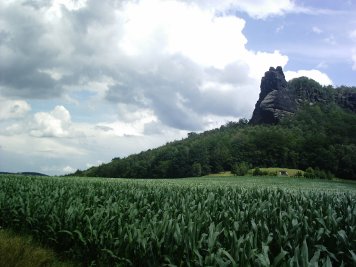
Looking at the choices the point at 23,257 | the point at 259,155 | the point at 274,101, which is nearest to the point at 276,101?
the point at 274,101

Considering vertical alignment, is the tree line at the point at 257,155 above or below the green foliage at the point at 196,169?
above

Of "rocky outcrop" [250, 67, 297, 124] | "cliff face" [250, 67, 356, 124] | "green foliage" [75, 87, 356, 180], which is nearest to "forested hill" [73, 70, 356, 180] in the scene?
"green foliage" [75, 87, 356, 180]

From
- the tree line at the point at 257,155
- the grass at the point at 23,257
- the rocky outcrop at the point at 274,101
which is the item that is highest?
the rocky outcrop at the point at 274,101

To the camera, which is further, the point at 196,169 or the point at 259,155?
the point at 259,155

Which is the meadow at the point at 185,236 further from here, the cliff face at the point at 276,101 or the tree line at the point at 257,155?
the cliff face at the point at 276,101

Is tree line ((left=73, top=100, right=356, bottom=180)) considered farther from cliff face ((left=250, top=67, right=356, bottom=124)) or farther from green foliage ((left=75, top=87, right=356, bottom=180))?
cliff face ((left=250, top=67, right=356, bottom=124))

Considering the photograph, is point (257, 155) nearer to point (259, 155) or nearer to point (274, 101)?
point (259, 155)

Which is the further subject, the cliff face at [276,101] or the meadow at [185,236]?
the cliff face at [276,101]

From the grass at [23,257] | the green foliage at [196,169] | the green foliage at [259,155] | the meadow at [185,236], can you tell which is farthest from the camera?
the green foliage at [196,169]

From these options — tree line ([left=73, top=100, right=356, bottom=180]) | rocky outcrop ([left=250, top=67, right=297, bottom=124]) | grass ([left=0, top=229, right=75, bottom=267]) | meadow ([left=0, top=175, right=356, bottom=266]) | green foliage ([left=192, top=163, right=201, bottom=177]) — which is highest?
rocky outcrop ([left=250, top=67, right=297, bottom=124])

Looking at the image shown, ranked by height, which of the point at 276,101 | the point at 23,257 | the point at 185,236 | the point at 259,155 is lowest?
the point at 23,257

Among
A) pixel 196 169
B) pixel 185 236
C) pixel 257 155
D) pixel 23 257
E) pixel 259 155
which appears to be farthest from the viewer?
pixel 257 155

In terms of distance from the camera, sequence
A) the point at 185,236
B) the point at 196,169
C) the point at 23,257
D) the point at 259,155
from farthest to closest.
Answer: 1. the point at 259,155
2. the point at 196,169
3. the point at 23,257
4. the point at 185,236

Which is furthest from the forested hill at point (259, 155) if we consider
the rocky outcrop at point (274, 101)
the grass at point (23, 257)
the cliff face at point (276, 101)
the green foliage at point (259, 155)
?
the grass at point (23, 257)
